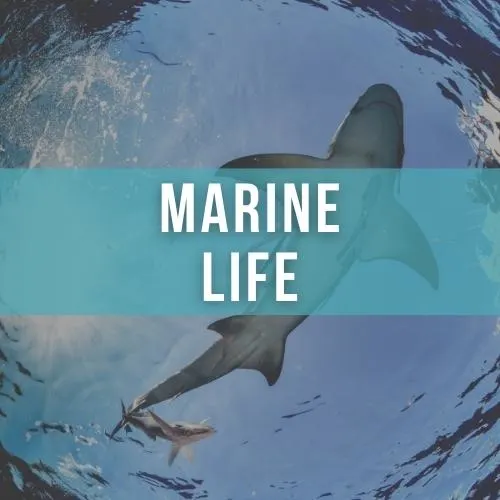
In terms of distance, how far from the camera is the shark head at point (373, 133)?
5586 millimetres

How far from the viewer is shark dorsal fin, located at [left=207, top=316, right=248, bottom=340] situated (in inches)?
219

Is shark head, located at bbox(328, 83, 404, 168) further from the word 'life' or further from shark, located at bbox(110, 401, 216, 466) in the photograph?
shark, located at bbox(110, 401, 216, 466)

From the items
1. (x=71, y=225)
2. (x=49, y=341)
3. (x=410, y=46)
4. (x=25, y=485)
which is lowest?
(x=25, y=485)

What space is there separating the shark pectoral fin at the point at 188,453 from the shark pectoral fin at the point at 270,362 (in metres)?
1.01

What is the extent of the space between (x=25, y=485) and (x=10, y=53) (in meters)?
4.51

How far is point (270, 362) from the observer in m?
5.98

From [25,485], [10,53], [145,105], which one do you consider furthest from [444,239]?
[25,485]

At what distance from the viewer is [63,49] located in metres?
5.77

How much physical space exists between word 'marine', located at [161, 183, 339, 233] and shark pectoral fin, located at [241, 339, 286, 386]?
1.23 metres

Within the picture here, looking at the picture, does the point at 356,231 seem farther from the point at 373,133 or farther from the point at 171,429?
the point at 171,429

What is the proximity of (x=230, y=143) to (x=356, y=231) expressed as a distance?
55.0 inches

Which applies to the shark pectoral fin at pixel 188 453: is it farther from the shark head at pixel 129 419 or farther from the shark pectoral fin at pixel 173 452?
the shark head at pixel 129 419

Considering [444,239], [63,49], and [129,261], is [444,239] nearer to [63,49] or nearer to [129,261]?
[129,261]
